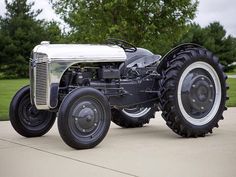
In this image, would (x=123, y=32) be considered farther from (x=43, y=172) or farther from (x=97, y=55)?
(x=43, y=172)

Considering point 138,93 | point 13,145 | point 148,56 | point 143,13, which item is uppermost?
point 143,13

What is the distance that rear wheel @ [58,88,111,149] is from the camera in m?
7.04

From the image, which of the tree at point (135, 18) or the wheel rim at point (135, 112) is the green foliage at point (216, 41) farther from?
the wheel rim at point (135, 112)

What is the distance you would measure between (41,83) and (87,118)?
40.0 inches

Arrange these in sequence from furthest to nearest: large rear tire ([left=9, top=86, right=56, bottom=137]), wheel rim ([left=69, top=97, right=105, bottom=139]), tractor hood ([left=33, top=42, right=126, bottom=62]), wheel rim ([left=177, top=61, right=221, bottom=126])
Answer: large rear tire ([left=9, top=86, right=56, bottom=137]), wheel rim ([left=177, top=61, right=221, bottom=126]), tractor hood ([left=33, top=42, right=126, bottom=62]), wheel rim ([left=69, top=97, right=105, bottom=139])

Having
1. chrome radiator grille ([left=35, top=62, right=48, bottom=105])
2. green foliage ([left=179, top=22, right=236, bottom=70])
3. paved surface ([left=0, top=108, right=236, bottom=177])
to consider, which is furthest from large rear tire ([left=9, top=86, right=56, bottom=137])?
green foliage ([left=179, top=22, right=236, bottom=70])

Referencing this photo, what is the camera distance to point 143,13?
944 inches

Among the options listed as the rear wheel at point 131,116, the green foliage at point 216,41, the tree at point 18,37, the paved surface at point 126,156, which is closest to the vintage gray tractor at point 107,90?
the paved surface at point 126,156

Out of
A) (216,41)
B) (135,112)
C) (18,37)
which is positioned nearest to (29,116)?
(135,112)

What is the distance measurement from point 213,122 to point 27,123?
320 centimetres

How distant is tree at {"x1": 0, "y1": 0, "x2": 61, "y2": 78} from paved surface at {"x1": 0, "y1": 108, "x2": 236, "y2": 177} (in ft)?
126

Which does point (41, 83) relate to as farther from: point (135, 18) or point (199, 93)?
point (135, 18)

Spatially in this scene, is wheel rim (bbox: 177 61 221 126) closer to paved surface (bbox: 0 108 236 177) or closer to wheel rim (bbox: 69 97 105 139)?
paved surface (bbox: 0 108 236 177)

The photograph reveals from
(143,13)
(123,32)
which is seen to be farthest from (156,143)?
(143,13)
